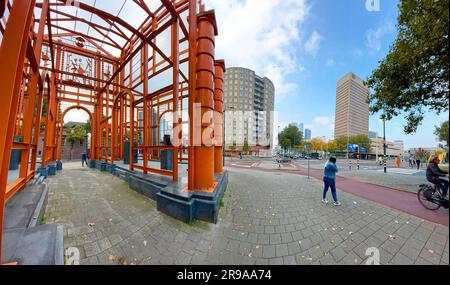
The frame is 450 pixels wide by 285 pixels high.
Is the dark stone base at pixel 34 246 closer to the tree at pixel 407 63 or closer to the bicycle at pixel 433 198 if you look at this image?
the bicycle at pixel 433 198

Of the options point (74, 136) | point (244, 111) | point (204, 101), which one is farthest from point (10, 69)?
point (244, 111)

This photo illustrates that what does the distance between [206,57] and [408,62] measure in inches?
231

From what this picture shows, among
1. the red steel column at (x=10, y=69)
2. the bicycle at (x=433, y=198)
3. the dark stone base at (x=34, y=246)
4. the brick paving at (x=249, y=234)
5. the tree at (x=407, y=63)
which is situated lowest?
the brick paving at (x=249, y=234)

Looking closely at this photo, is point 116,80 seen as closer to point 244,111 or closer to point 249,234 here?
point 249,234

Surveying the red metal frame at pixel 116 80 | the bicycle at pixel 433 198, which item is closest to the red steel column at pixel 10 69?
the red metal frame at pixel 116 80

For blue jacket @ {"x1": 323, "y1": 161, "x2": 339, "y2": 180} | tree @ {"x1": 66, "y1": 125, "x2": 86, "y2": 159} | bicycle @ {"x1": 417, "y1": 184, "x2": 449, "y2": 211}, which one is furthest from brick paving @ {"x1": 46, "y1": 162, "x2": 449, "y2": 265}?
tree @ {"x1": 66, "y1": 125, "x2": 86, "y2": 159}

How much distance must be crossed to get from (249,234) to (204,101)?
3.38 metres

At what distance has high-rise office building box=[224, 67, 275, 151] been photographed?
62094 millimetres

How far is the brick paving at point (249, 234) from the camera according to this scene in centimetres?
258

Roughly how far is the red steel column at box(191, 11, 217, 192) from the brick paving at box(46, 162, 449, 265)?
45.2 inches

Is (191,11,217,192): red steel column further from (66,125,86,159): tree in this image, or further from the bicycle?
(66,125,86,159): tree

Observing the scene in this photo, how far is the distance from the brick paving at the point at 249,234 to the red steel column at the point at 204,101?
1148 mm

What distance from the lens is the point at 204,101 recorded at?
4246 millimetres
